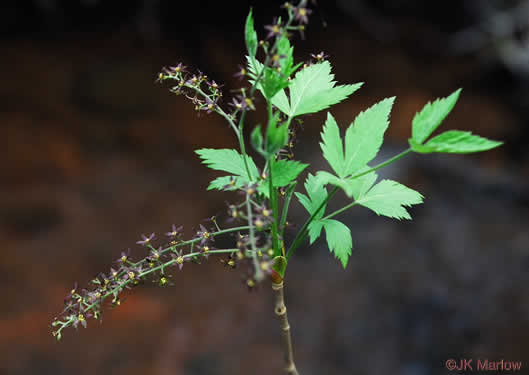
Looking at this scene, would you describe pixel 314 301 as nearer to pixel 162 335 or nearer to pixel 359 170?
pixel 162 335

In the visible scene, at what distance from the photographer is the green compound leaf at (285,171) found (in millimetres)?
974

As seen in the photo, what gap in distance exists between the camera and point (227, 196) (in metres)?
5.14

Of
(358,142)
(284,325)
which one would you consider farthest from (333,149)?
(284,325)

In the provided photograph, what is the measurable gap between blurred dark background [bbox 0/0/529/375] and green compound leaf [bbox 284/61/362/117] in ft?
10.6

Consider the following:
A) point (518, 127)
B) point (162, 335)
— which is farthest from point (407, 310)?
point (518, 127)

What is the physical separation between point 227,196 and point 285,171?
4.17m

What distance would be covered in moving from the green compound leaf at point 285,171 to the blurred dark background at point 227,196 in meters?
3.24

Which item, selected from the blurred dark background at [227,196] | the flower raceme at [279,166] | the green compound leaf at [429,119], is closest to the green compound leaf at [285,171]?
the flower raceme at [279,166]

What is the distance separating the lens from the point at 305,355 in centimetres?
405

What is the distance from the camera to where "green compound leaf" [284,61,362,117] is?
1043 mm

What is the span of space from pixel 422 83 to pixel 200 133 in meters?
3.07

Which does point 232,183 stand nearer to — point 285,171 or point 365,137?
point 285,171

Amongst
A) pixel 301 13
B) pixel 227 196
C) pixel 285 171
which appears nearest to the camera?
pixel 301 13

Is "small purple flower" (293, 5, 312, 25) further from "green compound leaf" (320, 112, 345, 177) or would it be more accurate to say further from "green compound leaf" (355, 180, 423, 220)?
"green compound leaf" (355, 180, 423, 220)
